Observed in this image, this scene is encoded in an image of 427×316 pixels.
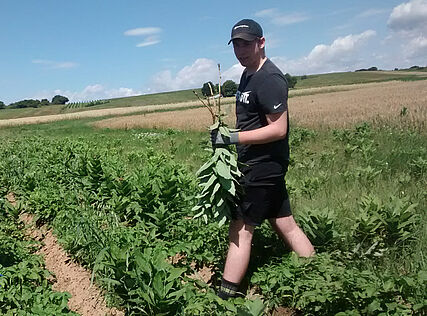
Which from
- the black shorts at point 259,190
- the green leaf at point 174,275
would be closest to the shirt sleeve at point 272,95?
the black shorts at point 259,190

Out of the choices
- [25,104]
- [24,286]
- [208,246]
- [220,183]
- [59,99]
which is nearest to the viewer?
[220,183]

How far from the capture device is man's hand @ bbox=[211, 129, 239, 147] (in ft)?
10.00

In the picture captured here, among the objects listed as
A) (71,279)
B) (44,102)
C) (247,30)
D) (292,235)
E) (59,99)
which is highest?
(59,99)

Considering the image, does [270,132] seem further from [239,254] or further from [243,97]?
[239,254]

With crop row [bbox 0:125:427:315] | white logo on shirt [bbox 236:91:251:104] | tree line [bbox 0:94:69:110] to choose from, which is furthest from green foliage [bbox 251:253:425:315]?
tree line [bbox 0:94:69:110]

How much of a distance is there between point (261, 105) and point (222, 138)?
15.6 inches

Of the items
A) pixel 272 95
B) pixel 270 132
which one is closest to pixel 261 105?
pixel 272 95

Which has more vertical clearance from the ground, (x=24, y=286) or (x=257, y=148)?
(x=257, y=148)

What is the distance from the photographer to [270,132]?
9.75 feet

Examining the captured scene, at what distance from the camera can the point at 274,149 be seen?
3.15 metres

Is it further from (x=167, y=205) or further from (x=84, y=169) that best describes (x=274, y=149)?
(x=84, y=169)

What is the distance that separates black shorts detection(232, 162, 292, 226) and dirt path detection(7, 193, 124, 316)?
57.8 inches

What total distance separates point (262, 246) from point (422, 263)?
4.71ft

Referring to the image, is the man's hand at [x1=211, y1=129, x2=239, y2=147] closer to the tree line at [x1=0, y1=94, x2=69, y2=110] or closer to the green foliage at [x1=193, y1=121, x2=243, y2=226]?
the green foliage at [x1=193, y1=121, x2=243, y2=226]
